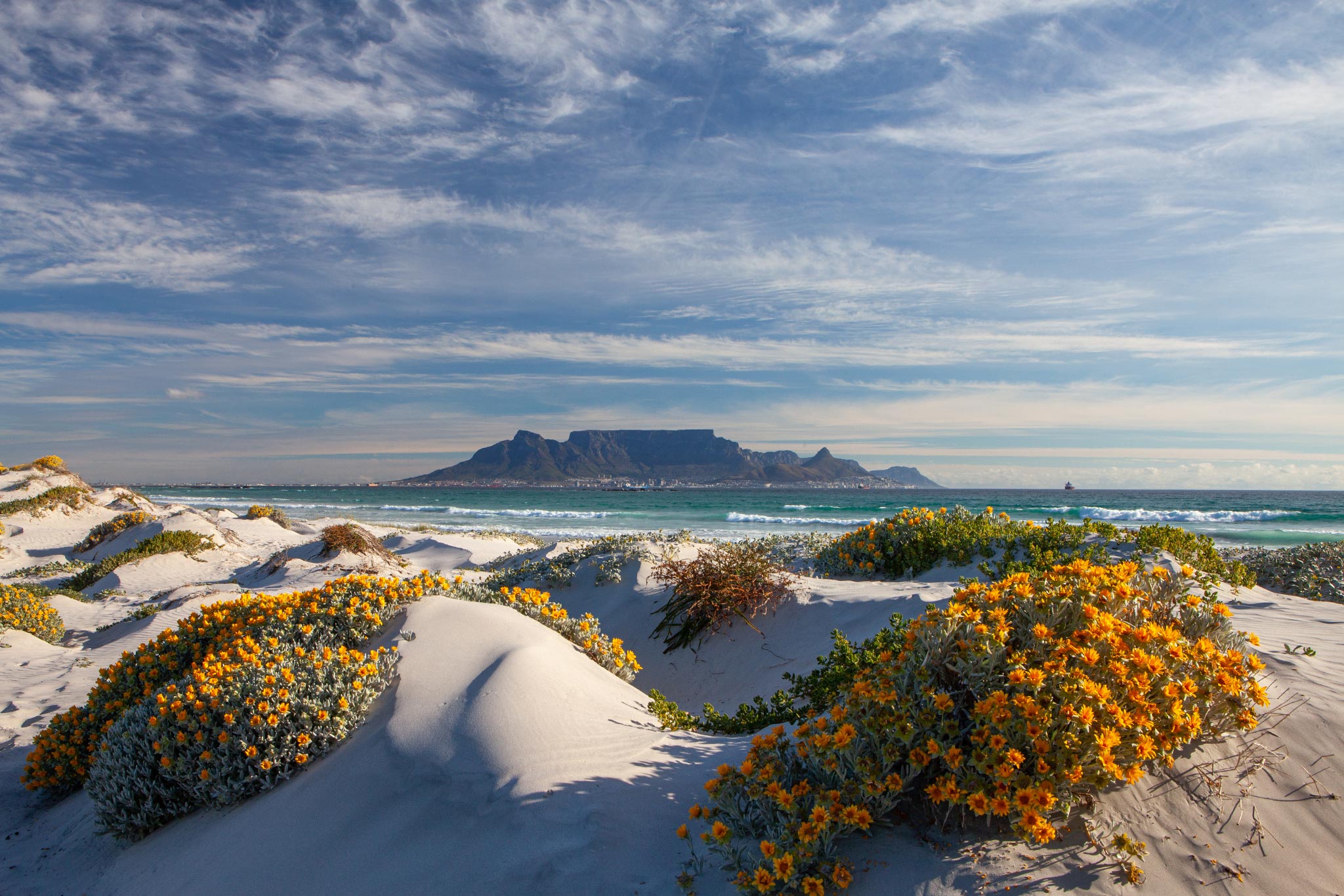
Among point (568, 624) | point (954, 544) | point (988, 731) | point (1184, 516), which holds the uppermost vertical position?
point (954, 544)

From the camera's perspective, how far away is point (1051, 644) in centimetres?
313

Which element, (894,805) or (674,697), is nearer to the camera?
(894,805)

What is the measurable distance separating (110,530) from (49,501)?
5.15 meters

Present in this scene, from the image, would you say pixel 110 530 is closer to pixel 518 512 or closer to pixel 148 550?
pixel 148 550

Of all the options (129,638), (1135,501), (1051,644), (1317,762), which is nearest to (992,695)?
(1051,644)

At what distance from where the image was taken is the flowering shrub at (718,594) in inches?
308

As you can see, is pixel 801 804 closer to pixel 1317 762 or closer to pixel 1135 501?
pixel 1317 762

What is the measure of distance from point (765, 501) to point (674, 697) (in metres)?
56.7

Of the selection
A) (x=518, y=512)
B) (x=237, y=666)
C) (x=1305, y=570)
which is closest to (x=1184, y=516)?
(x=1305, y=570)

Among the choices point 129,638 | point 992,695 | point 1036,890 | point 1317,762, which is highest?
point 992,695

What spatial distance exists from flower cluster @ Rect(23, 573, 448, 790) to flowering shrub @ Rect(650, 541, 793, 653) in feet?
8.94

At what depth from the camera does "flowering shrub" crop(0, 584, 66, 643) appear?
10188 mm

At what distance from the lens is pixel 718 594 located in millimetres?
7836

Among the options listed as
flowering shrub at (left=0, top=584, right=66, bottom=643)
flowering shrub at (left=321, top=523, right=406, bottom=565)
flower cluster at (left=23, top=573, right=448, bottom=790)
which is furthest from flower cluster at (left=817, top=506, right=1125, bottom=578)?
flowering shrub at (left=0, top=584, right=66, bottom=643)
